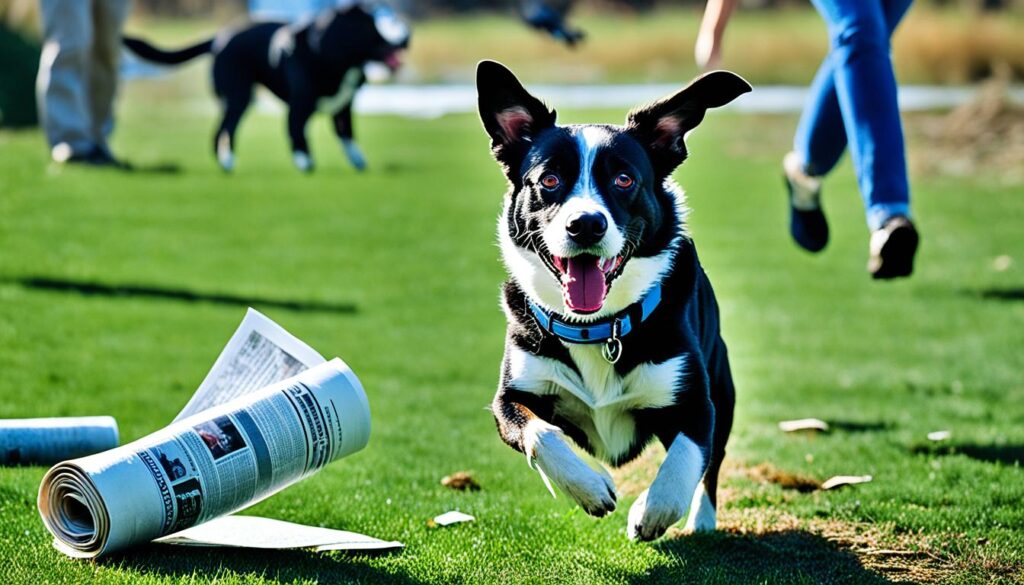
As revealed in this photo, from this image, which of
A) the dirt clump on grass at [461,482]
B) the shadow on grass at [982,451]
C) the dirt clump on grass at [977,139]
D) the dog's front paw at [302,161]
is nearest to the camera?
the dirt clump on grass at [461,482]

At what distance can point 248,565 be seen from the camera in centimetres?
354

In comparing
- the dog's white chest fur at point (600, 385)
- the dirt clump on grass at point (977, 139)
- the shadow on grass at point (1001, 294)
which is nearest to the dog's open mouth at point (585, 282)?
the dog's white chest fur at point (600, 385)

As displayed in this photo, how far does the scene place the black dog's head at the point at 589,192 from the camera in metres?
3.63

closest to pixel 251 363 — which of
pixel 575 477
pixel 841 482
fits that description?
pixel 575 477

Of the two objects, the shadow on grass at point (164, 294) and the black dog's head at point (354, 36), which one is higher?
the black dog's head at point (354, 36)

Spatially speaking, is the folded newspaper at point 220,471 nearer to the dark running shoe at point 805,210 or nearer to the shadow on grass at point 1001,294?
the dark running shoe at point 805,210

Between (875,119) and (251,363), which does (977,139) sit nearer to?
(875,119)

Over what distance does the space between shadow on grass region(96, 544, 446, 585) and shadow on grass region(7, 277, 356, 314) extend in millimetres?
4553

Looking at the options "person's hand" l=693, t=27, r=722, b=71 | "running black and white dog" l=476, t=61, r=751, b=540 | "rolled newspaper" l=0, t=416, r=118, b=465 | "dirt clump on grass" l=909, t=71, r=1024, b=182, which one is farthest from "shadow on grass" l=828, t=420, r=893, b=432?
"dirt clump on grass" l=909, t=71, r=1024, b=182

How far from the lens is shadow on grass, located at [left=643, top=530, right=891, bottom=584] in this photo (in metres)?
3.58

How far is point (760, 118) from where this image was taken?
64.2ft

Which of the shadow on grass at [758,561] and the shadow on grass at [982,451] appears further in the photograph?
the shadow on grass at [982,451]

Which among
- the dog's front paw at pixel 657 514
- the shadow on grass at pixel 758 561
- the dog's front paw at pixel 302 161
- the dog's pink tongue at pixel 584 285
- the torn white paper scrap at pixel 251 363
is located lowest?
the shadow on grass at pixel 758 561

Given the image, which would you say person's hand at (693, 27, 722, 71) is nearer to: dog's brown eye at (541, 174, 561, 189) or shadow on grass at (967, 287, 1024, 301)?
dog's brown eye at (541, 174, 561, 189)
